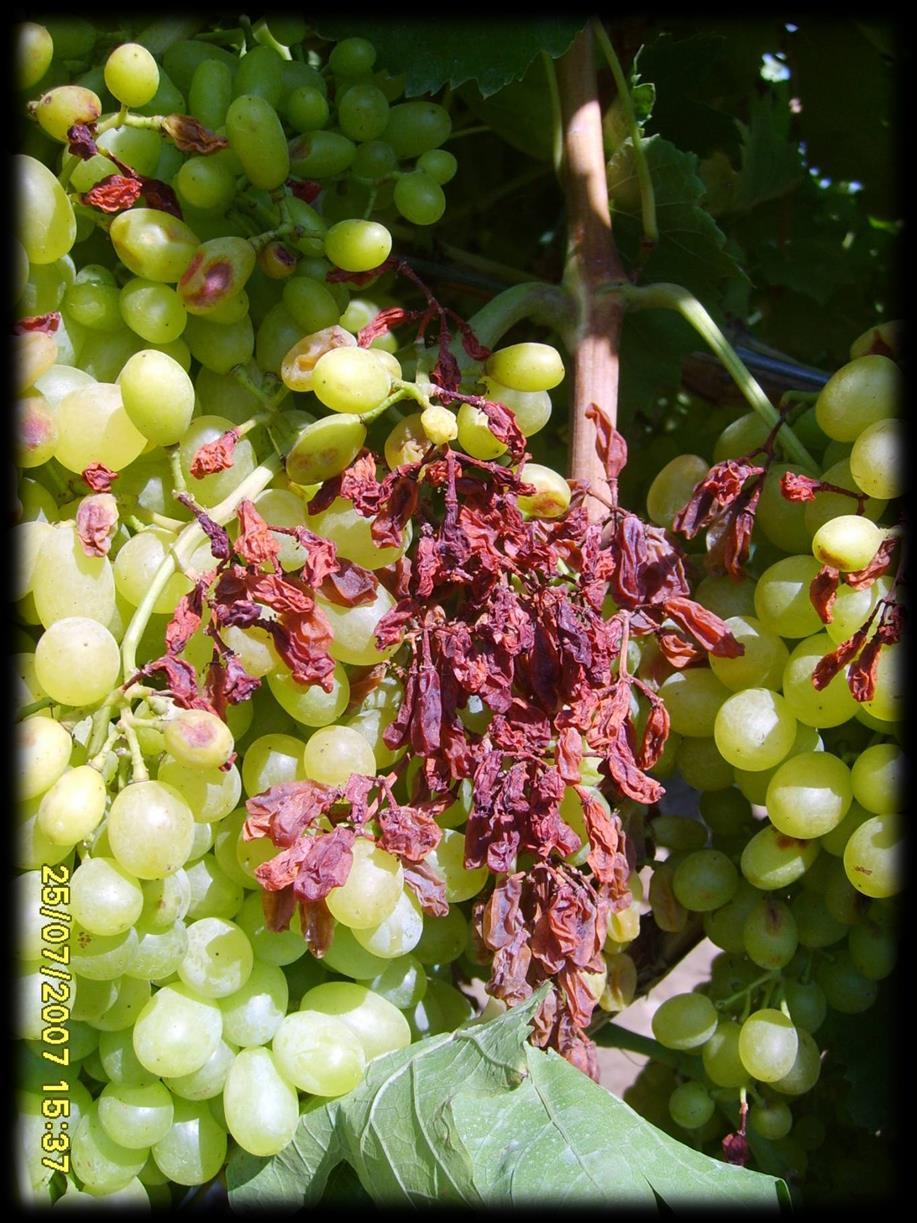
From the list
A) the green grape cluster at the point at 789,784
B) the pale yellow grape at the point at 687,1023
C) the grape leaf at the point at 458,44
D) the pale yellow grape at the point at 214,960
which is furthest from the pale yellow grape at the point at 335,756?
the grape leaf at the point at 458,44

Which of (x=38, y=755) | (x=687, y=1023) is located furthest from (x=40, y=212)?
(x=687, y=1023)

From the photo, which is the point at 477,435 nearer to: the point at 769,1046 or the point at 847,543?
the point at 847,543

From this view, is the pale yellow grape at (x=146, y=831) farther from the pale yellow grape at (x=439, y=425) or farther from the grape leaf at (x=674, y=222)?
the grape leaf at (x=674, y=222)

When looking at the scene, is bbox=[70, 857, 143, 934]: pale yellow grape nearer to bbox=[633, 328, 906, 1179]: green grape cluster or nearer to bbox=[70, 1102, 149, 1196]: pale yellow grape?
bbox=[70, 1102, 149, 1196]: pale yellow grape

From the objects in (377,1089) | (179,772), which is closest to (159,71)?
(179,772)

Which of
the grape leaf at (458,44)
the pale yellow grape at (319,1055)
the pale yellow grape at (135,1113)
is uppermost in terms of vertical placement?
the grape leaf at (458,44)

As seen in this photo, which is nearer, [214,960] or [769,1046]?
[214,960]

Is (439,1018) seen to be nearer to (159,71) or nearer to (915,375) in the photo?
(915,375)
